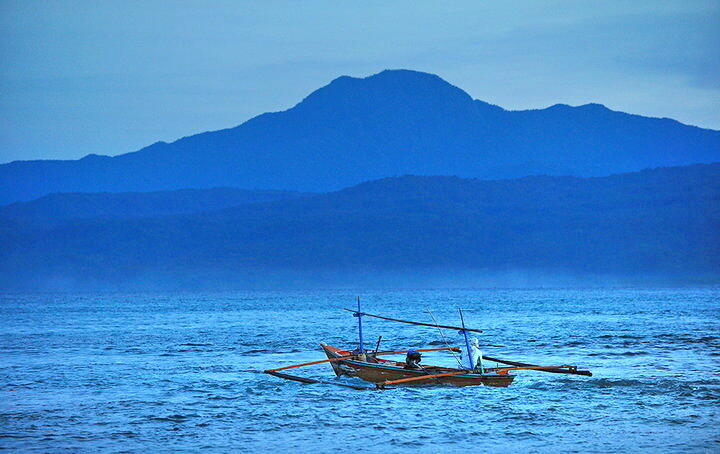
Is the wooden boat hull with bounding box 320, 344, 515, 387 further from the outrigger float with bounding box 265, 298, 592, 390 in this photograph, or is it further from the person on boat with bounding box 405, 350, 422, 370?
the person on boat with bounding box 405, 350, 422, 370

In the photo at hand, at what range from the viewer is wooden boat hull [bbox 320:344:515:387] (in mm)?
37062

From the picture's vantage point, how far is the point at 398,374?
38.0m

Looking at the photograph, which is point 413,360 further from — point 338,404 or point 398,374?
point 338,404

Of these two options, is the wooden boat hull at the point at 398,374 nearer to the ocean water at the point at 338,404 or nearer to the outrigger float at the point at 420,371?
the outrigger float at the point at 420,371

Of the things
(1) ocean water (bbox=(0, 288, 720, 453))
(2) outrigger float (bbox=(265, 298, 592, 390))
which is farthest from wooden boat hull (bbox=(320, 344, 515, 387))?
(1) ocean water (bbox=(0, 288, 720, 453))

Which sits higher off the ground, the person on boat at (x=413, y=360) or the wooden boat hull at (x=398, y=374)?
the person on boat at (x=413, y=360)

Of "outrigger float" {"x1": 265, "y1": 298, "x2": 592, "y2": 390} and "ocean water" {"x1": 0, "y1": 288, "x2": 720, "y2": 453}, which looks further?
"outrigger float" {"x1": 265, "y1": 298, "x2": 592, "y2": 390}

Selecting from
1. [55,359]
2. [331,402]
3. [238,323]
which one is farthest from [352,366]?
[238,323]

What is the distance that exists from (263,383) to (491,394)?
10.1m

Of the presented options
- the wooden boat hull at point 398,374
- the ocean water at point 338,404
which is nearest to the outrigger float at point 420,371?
the wooden boat hull at point 398,374

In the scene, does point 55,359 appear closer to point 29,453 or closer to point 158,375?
point 158,375

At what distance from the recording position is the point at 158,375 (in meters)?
47.1

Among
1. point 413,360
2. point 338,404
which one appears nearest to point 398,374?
point 413,360

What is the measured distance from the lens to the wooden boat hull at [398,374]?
37.1m
